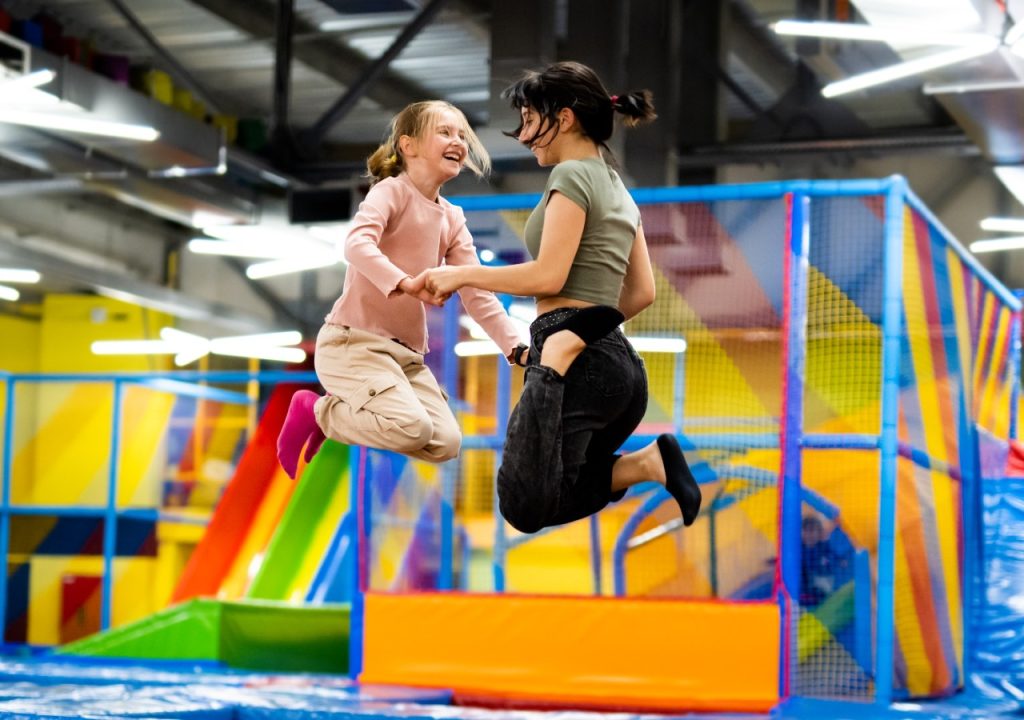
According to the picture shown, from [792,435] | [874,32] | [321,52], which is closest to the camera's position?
[792,435]

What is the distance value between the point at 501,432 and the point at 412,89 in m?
9.49

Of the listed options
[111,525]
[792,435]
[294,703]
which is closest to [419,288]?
[294,703]

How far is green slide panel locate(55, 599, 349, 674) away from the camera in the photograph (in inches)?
315

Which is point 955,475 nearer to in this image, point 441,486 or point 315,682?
point 441,486

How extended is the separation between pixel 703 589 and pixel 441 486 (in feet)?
4.60

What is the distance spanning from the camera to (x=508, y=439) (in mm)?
3072

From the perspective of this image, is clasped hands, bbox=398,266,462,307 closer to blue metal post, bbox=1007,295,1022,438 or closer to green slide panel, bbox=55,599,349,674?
green slide panel, bbox=55,599,349,674

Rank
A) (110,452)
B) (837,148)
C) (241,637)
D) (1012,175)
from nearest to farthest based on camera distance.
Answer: (241,637) → (110,452) → (1012,175) → (837,148)

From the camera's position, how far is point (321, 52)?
13586mm

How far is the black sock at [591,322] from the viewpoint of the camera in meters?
3.04

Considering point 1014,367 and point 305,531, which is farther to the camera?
point 305,531

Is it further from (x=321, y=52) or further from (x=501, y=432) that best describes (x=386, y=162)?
(x=321, y=52)

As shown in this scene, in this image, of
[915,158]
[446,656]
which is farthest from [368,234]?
[915,158]

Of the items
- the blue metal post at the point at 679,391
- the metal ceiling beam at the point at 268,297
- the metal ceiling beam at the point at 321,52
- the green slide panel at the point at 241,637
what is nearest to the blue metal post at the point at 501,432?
the blue metal post at the point at 679,391
